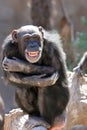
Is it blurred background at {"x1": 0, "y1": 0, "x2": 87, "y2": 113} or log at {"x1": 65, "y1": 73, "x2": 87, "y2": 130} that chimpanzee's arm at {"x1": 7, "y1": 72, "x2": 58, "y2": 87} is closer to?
log at {"x1": 65, "y1": 73, "x2": 87, "y2": 130}

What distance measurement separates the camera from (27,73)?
4316 millimetres

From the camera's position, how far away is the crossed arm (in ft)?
13.8

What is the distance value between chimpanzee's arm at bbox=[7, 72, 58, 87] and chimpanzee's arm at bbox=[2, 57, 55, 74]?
5 cm

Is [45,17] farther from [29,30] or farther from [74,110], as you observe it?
[29,30]

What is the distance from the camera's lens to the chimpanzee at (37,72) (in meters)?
4.24

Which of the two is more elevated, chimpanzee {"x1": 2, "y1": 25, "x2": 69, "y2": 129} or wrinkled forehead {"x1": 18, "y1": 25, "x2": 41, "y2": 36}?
wrinkled forehead {"x1": 18, "y1": 25, "x2": 41, "y2": 36}

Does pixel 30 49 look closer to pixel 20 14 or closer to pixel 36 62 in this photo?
pixel 36 62

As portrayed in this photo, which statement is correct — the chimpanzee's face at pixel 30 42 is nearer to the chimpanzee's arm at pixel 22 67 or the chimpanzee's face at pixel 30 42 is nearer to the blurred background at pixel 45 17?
the chimpanzee's arm at pixel 22 67

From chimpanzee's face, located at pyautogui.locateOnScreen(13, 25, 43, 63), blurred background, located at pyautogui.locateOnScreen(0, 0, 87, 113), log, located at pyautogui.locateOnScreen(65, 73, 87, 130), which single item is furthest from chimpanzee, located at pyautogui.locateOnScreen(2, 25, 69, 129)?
blurred background, located at pyautogui.locateOnScreen(0, 0, 87, 113)

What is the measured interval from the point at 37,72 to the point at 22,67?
15 cm

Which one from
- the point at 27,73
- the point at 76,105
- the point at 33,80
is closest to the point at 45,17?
the point at 76,105

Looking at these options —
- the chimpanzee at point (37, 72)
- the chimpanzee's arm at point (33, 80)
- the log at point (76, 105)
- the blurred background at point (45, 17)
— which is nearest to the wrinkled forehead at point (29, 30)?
the chimpanzee at point (37, 72)

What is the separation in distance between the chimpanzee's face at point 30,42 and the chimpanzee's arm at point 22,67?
0.07 m

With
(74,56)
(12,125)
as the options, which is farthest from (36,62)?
(74,56)
